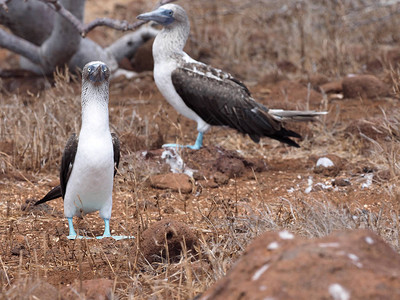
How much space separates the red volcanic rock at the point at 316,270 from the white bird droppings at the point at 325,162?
3.22 m

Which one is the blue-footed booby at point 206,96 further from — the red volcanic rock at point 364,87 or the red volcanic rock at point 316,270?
the red volcanic rock at point 316,270

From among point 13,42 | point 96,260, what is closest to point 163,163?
point 96,260

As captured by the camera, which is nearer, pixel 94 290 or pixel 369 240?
pixel 369 240

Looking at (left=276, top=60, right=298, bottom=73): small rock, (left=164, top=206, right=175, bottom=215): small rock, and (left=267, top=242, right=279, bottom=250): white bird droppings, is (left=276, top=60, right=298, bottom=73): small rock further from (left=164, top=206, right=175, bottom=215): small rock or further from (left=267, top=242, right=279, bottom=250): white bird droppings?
(left=267, top=242, right=279, bottom=250): white bird droppings

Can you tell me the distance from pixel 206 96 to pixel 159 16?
0.76 m

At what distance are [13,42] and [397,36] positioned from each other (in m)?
5.07

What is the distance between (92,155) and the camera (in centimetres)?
377

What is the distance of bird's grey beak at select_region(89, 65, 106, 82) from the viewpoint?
3850 mm

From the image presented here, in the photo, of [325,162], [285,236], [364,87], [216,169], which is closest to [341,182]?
[325,162]

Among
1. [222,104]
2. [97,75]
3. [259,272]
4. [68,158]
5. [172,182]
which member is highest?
[97,75]

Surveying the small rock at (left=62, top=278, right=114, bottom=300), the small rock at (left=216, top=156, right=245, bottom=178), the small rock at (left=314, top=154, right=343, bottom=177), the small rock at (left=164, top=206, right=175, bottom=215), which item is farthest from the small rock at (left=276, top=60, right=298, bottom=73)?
the small rock at (left=62, top=278, right=114, bottom=300)

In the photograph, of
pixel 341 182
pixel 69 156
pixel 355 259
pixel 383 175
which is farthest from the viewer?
pixel 341 182

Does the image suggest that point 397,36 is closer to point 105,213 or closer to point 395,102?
point 395,102

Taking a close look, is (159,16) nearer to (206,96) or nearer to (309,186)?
(206,96)
